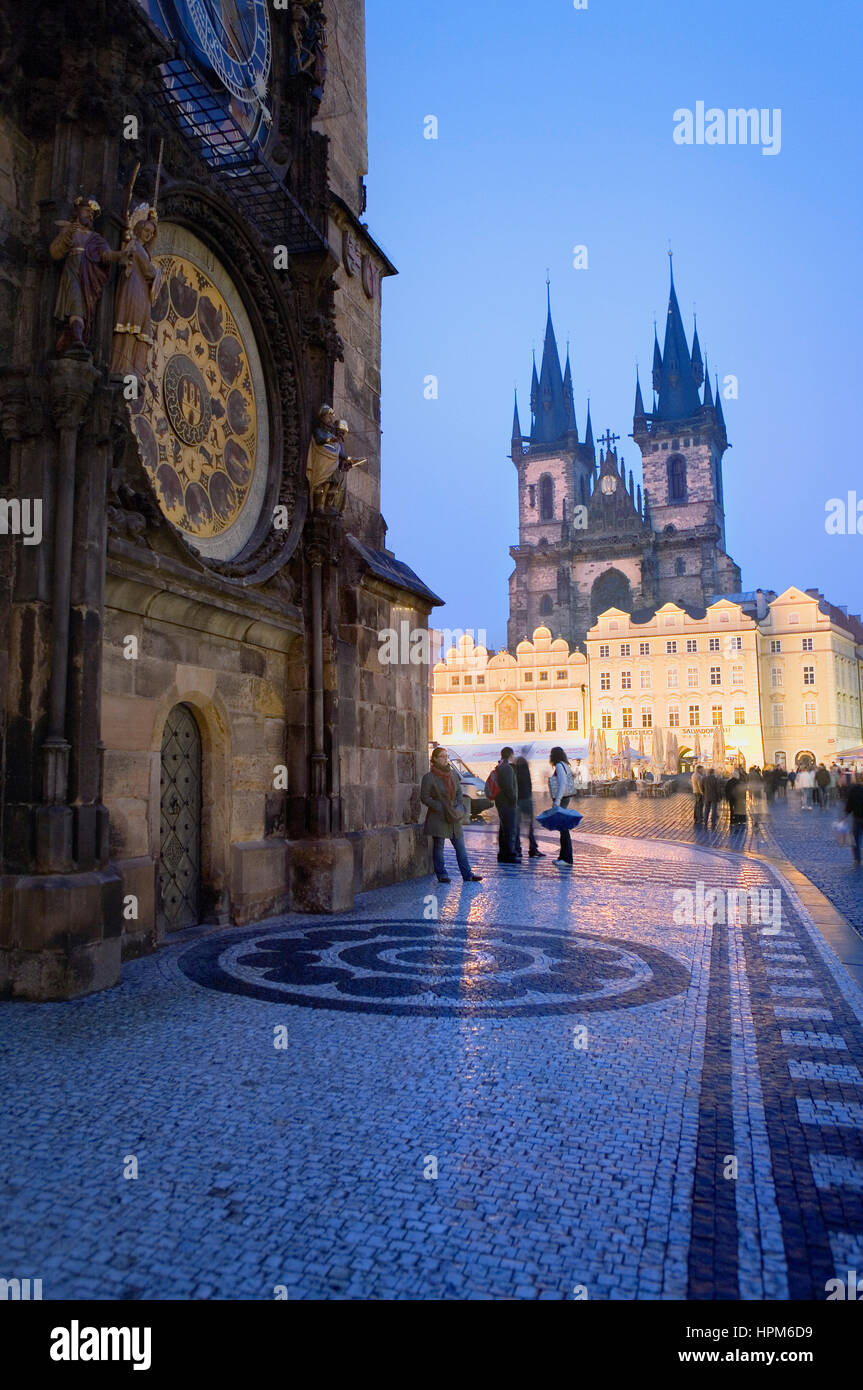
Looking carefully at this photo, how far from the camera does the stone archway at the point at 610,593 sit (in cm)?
9375

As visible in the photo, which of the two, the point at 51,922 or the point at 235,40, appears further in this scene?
the point at 235,40

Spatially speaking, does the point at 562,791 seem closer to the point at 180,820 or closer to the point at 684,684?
the point at 180,820

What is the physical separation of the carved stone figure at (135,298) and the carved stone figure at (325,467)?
311cm

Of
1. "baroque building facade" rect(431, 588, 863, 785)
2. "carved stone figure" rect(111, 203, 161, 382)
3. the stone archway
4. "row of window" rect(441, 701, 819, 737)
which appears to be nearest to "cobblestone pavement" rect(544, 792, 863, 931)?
"carved stone figure" rect(111, 203, 161, 382)

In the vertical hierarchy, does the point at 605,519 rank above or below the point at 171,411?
above

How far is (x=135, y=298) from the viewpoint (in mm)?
6289

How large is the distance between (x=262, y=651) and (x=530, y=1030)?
4.94m

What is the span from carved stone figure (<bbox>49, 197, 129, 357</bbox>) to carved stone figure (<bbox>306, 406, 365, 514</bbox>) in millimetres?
3542

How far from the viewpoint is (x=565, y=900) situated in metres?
9.67

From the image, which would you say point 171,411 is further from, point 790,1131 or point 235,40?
point 790,1131

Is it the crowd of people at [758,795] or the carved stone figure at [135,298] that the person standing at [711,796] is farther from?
the carved stone figure at [135,298]

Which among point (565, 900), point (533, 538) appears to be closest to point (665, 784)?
point (565, 900)

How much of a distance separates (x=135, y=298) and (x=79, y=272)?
1.42ft

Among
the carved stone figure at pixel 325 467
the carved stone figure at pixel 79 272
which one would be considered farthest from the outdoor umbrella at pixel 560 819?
the carved stone figure at pixel 79 272
